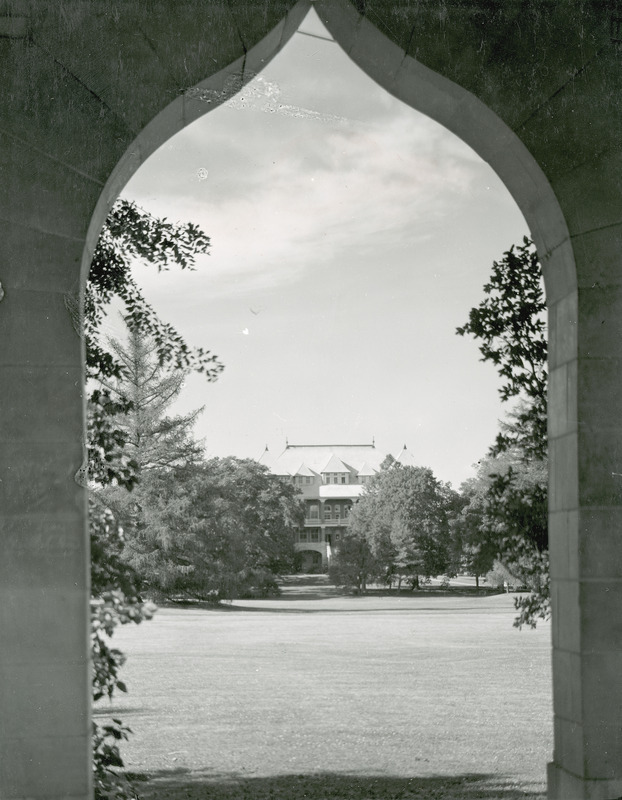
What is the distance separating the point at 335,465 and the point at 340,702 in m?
3.04

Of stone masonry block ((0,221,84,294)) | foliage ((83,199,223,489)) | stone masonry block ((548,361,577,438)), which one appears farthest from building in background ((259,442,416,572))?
stone masonry block ((0,221,84,294))

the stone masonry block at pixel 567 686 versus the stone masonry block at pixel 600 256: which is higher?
the stone masonry block at pixel 600 256

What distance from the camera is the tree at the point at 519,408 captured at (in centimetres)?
452

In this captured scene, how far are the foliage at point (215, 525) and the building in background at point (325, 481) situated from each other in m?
0.17

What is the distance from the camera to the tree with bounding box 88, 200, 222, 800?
378cm

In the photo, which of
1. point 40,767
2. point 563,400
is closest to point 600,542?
point 563,400

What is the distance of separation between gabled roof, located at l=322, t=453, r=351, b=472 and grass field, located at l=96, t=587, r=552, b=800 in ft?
5.47

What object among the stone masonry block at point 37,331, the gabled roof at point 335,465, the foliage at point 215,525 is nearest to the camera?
the stone masonry block at point 37,331

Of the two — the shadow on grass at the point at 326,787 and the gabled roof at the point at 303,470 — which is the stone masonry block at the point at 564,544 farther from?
the gabled roof at the point at 303,470

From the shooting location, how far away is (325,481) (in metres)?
8.16

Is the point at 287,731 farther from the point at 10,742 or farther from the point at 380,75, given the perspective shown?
the point at 380,75

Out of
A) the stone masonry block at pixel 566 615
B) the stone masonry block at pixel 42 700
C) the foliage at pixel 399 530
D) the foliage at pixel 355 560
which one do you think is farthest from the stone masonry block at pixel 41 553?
the foliage at pixel 355 560

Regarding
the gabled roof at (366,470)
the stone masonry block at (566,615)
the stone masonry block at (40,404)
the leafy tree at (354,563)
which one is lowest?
the leafy tree at (354,563)

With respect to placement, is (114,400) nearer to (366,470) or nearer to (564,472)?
(564,472)
